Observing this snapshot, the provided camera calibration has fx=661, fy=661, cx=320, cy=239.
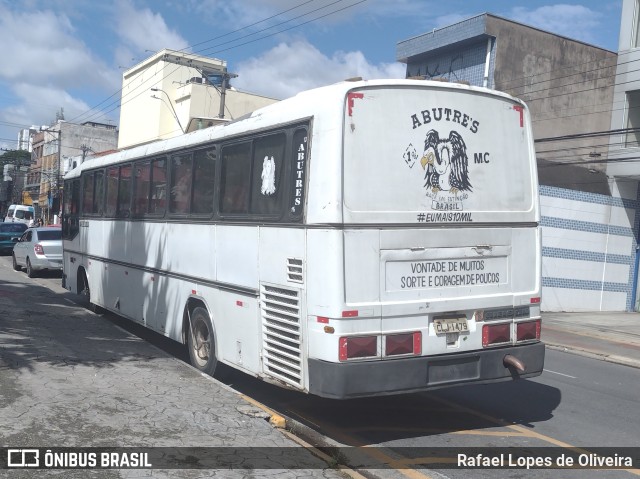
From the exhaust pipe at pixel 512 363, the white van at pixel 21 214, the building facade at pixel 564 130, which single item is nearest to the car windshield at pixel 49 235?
the building facade at pixel 564 130

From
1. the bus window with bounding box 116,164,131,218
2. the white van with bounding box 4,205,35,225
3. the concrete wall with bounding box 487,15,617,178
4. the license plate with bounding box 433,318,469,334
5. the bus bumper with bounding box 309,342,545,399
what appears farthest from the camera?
the white van with bounding box 4,205,35,225

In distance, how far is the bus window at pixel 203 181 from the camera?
794cm

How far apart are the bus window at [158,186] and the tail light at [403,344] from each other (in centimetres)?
465

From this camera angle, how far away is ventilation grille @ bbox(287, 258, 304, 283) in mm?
6086

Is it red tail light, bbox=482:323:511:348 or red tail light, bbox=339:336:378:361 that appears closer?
red tail light, bbox=339:336:378:361

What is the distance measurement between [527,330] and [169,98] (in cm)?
3728

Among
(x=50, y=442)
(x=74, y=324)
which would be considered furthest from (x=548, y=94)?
(x=50, y=442)

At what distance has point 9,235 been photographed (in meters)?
30.3

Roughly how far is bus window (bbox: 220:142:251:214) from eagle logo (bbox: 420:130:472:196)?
6.45 feet

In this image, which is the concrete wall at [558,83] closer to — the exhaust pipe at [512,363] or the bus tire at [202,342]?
the bus tire at [202,342]

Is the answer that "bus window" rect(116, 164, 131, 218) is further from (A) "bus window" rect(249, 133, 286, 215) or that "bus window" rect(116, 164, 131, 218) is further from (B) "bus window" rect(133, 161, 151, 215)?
(A) "bus window" rect(249, 133, 286, 215)

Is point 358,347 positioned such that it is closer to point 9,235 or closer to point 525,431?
point 525,431

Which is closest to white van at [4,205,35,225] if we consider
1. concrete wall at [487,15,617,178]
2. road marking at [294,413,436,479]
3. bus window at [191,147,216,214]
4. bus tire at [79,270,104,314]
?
bus tire at [79,270,104,314]

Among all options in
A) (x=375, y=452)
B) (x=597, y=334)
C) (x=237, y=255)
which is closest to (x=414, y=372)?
(x=375, y=452)
